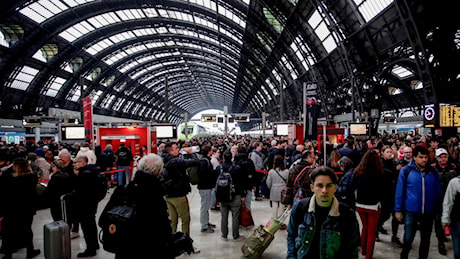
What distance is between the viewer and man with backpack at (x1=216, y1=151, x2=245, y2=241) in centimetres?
492

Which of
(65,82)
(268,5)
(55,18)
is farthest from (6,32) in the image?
(268,5)

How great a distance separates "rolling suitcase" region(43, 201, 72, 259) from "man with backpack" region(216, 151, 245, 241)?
248 cm

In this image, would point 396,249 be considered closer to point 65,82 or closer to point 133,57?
point 65,82

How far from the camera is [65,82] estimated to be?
34156 mm

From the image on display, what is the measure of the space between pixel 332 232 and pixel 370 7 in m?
15.1

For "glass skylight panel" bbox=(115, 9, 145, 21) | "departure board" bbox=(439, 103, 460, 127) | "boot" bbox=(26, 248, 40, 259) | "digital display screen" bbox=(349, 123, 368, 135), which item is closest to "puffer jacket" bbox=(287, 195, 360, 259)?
"boot" bbox=(26, 248, 40, 259)

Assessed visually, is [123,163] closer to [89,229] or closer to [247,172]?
[89,229]

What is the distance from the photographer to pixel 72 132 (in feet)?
52.7

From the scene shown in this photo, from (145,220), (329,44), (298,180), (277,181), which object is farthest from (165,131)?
(145,220)

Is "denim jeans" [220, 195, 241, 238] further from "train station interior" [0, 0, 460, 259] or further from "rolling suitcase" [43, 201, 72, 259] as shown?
"rolling suitcase" [43, 201, 72, 259]

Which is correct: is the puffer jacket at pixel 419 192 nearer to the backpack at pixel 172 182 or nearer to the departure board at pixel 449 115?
the backpack at pixel 172 182

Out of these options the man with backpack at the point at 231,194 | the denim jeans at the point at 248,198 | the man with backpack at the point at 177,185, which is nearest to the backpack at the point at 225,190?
the man with backpack at the point at 231,194

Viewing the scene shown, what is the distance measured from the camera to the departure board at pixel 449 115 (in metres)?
9.61

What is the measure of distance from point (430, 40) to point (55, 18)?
91.1 feet
